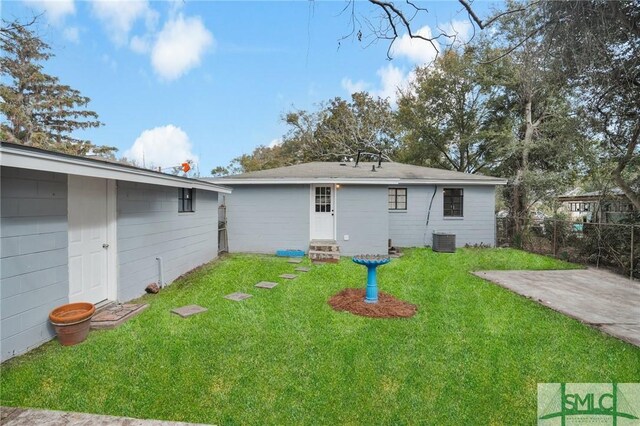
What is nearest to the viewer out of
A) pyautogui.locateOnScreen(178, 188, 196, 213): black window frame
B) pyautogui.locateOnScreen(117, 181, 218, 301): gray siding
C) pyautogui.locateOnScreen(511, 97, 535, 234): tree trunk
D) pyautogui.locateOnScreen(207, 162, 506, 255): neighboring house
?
pyautogui.locateOnScreen(117, 181, 218, 301): gray siding

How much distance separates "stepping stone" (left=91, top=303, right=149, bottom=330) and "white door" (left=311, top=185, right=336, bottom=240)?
18.3ft

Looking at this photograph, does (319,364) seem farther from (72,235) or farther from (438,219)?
(438,219)

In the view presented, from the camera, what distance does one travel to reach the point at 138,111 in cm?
1605

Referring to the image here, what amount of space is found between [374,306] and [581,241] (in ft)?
26.3

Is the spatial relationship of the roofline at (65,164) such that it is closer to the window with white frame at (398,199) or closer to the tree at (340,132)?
the window with white frame at (398,199)

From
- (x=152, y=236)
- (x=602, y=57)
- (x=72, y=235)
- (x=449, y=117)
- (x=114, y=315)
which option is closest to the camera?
(x=602, y=57)

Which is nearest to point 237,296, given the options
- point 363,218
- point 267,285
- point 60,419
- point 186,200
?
point 267,285

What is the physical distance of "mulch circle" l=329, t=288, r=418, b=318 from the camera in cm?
450

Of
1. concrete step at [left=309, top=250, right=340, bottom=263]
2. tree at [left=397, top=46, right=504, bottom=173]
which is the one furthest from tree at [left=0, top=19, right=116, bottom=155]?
tree at [left=397, top=46, right=504, bottom=173]

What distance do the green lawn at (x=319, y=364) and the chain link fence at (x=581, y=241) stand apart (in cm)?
459

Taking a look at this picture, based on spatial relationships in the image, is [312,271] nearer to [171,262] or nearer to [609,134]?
[171,262]

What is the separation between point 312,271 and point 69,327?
4699mm

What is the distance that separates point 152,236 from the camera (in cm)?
577

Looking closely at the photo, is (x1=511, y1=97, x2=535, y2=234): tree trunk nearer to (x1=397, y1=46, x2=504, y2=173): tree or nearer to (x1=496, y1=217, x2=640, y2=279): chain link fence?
(x1=397, y1=46, x2=504, y2=173): tree
